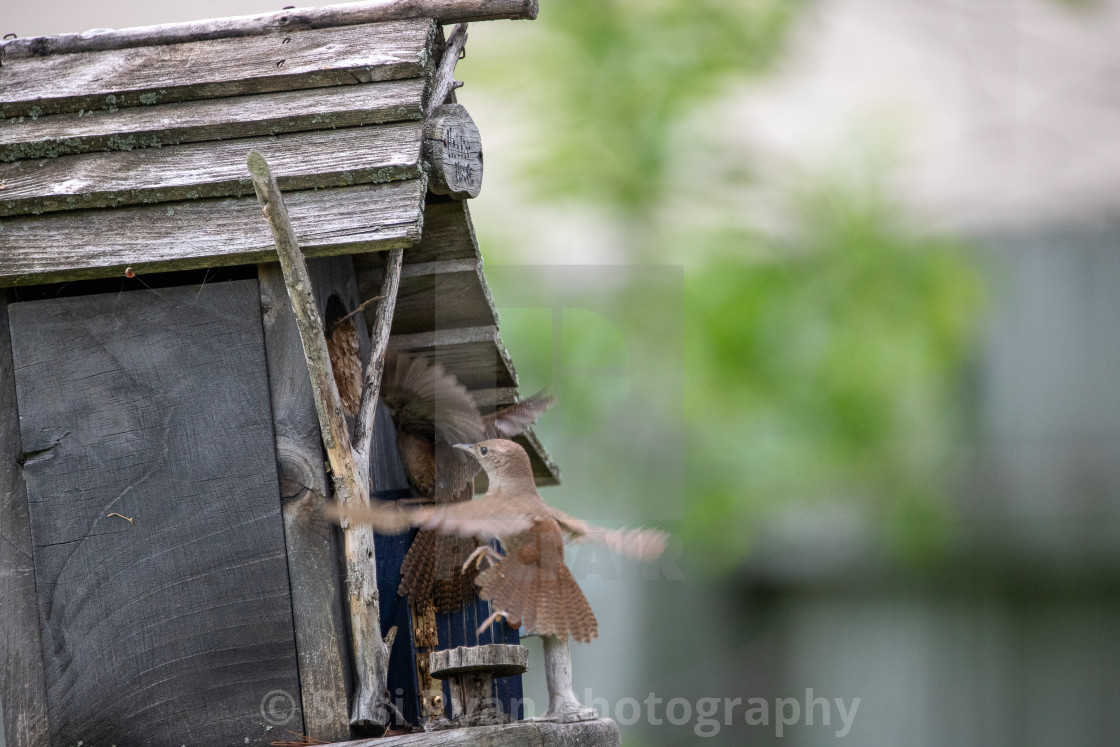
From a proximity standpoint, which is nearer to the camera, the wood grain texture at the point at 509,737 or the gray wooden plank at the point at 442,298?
the wood grain texture at the point at 509,737

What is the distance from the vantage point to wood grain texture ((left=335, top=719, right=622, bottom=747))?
6.73ft

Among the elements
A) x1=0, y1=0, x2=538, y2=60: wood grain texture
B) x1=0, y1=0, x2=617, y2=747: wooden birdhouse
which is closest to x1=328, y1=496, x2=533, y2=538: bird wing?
x1=0, y1=0, x2=617, y2=747: wooden birdhouse

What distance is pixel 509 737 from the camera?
83.4 inches

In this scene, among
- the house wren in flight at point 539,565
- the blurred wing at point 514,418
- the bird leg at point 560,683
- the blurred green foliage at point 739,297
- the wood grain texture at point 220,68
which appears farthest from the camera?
the blurred green foliage at point 739,297

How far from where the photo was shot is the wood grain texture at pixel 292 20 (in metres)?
2.55

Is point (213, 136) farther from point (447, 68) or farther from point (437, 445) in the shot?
point (437, 445)

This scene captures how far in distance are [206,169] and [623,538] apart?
1195 millimetres

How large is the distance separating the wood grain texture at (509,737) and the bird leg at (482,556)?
36cm

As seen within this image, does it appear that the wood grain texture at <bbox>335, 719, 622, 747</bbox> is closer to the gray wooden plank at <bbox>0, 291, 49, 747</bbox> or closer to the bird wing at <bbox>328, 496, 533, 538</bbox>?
the bird wing at <bbox>328, 496, 533, 538</bbox>

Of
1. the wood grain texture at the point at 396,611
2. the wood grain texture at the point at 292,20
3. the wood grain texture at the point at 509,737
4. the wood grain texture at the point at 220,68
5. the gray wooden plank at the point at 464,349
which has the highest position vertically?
the wood grain texture at the point at 292,20

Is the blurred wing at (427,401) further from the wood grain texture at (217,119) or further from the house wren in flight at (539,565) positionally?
the wood grain texture at (217,119)

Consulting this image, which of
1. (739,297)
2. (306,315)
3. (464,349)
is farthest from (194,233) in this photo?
(739,297)

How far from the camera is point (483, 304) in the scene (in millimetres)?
2996

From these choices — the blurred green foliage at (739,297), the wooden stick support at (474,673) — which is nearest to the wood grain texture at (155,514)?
the wooden stick support at (474,673)
